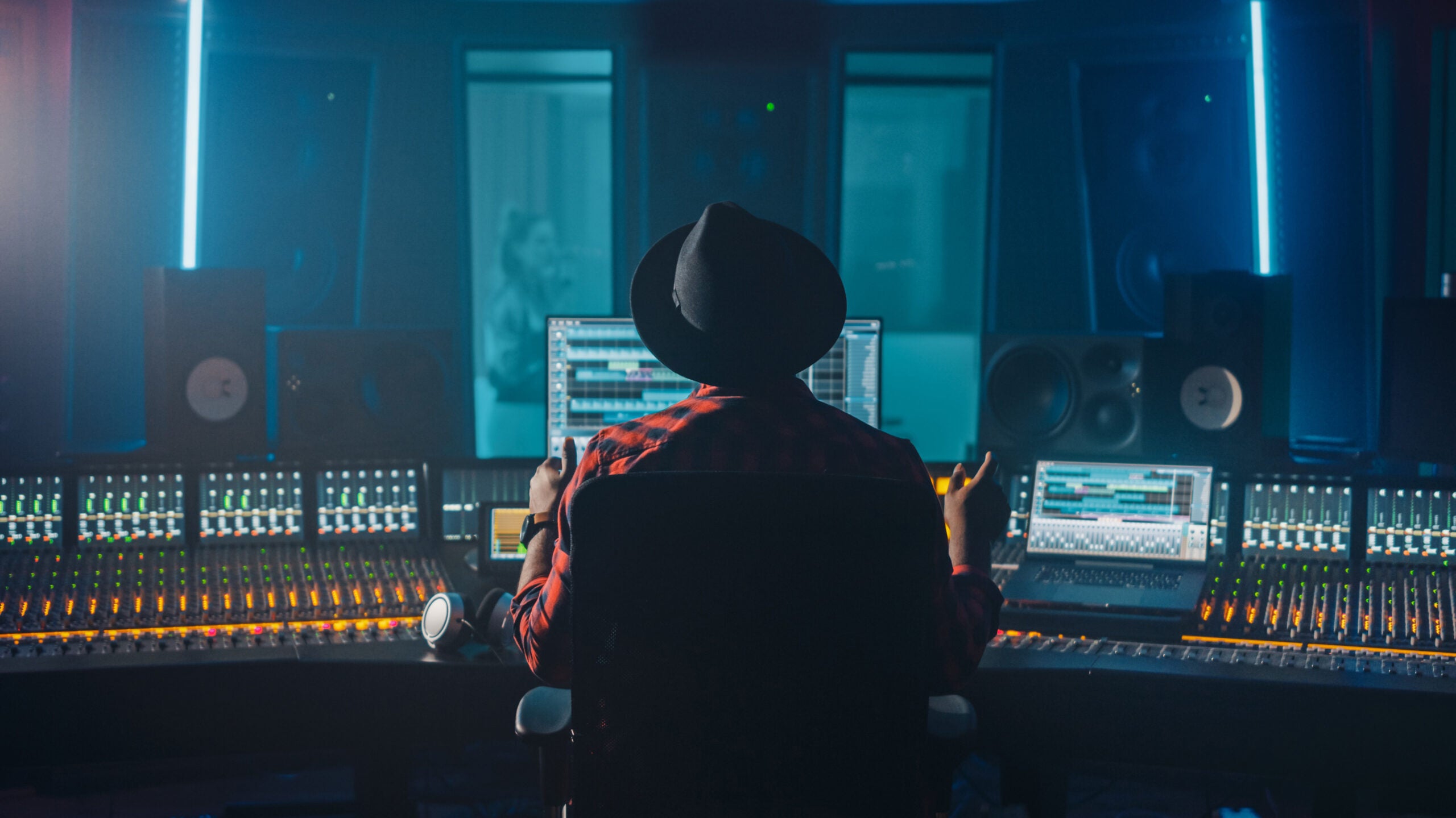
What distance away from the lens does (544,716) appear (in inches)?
61.4

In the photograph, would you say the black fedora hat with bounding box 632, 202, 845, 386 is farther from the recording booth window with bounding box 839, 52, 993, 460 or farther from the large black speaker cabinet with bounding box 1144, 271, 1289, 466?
the recording booth window with bounding box 839, 52, 993, 460

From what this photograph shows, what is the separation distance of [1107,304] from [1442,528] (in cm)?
120

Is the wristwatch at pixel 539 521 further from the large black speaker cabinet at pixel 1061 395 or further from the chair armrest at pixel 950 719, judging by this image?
the large black speaker cabinet at pixel 1061 395

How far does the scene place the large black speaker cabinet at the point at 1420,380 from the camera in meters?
2.30

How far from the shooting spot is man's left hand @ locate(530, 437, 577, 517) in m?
1.50

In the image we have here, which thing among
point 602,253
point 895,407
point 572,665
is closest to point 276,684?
point 572,665

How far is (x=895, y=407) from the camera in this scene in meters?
7.43

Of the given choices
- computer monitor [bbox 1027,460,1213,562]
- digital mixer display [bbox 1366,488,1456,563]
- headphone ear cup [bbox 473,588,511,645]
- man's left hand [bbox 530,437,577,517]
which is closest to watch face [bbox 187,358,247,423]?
headphone ear cup [bbox 473,588,511,645]

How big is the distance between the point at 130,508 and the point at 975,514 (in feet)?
5.95

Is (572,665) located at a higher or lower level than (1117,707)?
higher

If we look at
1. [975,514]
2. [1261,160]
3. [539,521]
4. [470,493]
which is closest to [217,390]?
[470,493]

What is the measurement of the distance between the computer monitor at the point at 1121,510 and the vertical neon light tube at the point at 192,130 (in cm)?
196

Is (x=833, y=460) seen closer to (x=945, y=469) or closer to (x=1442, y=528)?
(x=945, y=469)

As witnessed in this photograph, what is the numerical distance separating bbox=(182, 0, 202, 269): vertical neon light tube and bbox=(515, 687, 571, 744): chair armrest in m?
1.57
